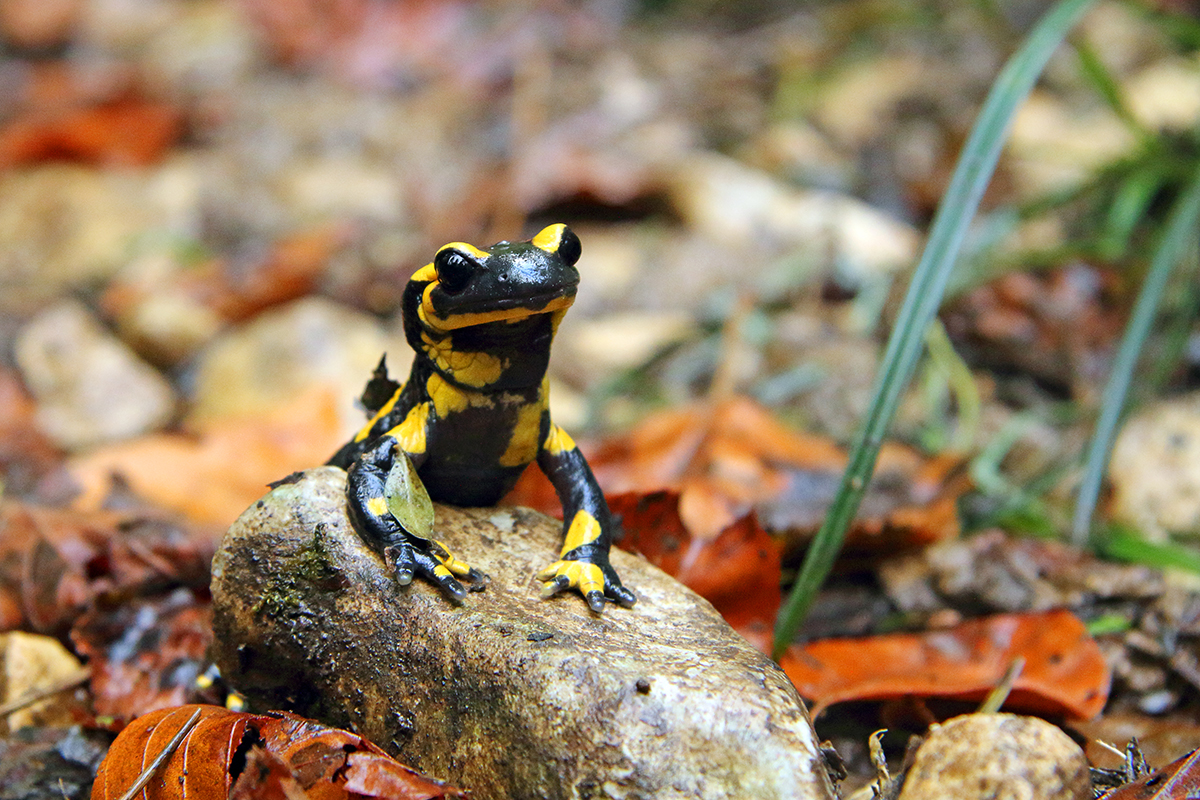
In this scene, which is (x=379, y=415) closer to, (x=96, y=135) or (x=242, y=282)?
(x=242, y=282)

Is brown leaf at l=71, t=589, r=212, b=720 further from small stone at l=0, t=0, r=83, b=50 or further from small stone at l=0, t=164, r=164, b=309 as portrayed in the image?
small stone at l=0, t=0, r=83, b=50

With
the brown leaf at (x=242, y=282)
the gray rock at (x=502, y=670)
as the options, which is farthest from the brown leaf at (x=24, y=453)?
the gray rock at (x=502, y=670)

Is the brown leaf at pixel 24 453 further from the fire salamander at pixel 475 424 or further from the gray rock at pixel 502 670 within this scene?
the gray rock at pixel 502 670

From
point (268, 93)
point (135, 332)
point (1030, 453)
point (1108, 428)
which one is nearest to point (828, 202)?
point (1030, 453)

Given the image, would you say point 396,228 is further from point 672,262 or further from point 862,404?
point 862,404

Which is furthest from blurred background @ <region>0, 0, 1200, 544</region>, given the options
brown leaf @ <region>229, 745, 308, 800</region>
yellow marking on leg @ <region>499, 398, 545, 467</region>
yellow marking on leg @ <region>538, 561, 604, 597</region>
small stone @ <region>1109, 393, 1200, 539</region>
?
brown leaf @ <region>229, 745, 308, 800</region>

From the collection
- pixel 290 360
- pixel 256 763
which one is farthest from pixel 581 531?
pixel 290 360

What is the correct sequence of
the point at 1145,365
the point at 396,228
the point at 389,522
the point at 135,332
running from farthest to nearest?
1. the point at 396,228
2. the point at 135,332
3. the point at 1145,365
4. the point at 389,522

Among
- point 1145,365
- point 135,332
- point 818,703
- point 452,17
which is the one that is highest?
point 452,17
